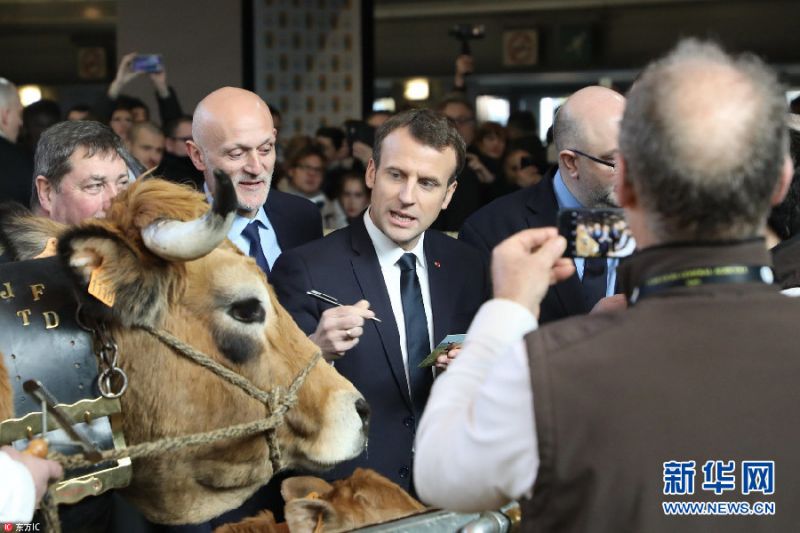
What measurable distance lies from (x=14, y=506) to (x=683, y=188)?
50.2 inches

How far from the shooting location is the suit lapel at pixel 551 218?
372 cm

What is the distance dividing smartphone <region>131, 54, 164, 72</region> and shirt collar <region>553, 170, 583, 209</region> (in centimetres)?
430

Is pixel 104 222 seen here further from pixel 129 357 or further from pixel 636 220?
pixel 636 220

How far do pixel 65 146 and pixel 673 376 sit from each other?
A: 7.95 ft

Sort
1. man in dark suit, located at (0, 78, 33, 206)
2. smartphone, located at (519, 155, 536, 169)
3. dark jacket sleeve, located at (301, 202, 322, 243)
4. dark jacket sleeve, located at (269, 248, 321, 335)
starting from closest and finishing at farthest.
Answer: dark jacket sleeve, located at (269, 248, 321, 335), dark jacket sleeve, located at (301, 202, 322, 243), man in dark suit, located at (0, 78, 33, 206), smartphone, located at (519, 155, 536, 169)

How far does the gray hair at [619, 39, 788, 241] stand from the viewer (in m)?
1.66

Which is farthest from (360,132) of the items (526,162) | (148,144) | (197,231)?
(197,231)

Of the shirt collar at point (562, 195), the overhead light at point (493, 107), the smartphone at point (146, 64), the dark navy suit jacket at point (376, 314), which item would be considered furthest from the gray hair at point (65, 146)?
the overhead light at point (493, 107)

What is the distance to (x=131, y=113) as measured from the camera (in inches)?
310

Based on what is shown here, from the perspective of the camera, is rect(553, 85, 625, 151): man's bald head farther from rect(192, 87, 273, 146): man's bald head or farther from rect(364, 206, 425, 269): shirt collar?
rect(192, 87, 273, 146): man's bald head

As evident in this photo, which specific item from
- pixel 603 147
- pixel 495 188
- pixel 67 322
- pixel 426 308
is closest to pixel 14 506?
pixel 67 322

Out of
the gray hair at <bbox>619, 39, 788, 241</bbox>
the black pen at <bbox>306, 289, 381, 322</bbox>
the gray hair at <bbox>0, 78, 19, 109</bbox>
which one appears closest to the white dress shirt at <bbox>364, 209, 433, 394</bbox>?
the black pen at <bbox>306, 289, 381, 322</bbox>

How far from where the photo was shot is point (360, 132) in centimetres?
808

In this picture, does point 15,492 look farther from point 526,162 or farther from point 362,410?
point 526,162
